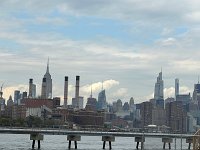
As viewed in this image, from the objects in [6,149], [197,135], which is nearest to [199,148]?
[197,135]

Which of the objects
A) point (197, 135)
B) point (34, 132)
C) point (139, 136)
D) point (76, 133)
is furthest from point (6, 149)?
point (197, 135)

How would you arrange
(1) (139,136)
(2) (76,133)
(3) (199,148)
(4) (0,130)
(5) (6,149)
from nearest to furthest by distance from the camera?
(3) (199,148) < (5) (6,149) < (4) (0,130) < (2) (76,133) < (1) (139,136)

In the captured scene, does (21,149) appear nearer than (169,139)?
Yes

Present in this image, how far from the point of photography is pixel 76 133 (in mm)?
156625

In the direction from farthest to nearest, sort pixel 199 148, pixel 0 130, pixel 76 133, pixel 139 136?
pixel 139 136 → pixel 76 133 → pixel 0 130 → pixel 199 148

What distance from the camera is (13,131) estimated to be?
482ft

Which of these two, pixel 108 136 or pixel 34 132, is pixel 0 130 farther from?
pixel 108 136

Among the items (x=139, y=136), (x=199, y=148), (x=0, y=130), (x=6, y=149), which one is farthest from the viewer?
(x=139, y=136)

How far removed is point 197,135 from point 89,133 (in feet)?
330

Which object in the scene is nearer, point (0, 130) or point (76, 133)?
point (0, 130)

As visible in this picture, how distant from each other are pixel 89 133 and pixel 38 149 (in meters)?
26.5

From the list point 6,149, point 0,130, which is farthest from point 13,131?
point 6,149

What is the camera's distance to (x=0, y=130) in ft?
475

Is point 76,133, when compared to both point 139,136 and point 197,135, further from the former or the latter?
point 197,135
